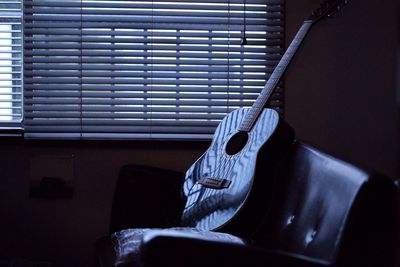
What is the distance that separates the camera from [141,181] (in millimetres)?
2264

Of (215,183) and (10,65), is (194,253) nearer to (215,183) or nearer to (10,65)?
(215,183)

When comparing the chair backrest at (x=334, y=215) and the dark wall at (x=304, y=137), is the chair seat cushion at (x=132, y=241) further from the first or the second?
the dark wall at (x=304, y=137)

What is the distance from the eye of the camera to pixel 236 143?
6.98 ft

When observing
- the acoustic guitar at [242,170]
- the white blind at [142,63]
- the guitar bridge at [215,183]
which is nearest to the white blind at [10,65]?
the white blind at [142,63]

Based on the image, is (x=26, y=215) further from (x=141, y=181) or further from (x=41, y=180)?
(x=141, y=181)

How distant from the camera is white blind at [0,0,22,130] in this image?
2.64 meters

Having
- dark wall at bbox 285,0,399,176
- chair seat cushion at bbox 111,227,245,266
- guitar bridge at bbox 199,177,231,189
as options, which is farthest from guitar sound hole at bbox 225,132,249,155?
dark wall at bbox 285,0,399,176

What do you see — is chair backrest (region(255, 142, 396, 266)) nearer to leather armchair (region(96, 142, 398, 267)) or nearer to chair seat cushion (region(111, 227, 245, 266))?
leather armchair (region(96, 142, 398, 267))

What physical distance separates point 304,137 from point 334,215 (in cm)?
136

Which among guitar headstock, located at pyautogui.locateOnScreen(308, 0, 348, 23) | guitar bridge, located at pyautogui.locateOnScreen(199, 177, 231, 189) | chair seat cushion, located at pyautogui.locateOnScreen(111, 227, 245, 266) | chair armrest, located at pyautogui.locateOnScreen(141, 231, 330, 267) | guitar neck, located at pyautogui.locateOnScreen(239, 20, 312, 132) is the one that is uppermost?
guitar headstock, located at pyautogui.locateOnScreen(308, 0, 348, 23)

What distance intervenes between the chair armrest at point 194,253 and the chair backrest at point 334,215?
7.9 inches

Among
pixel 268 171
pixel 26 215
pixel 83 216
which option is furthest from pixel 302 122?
pixel 26 215

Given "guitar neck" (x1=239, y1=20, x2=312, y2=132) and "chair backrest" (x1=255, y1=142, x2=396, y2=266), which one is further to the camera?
"guitar neck" (x1=239, y1=20, x2=312, y2=132)

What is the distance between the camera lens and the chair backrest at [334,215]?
1326mm
